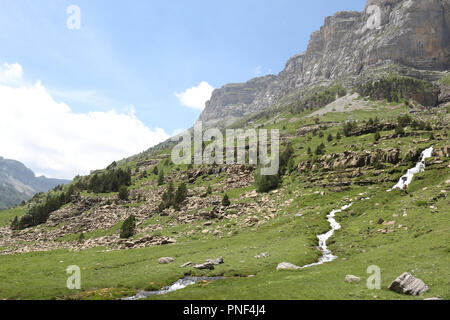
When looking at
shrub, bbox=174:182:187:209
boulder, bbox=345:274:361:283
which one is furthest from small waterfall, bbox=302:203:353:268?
shrub, bbox=174:182:187:209

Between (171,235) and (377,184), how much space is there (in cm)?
4989

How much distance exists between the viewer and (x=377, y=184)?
59.5 m

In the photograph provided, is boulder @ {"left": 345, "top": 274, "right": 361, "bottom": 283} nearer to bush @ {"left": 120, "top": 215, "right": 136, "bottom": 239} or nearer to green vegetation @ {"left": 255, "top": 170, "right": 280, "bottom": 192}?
bush @ {"left": 120, "top": 215, "right": 136, "bottom": 239}

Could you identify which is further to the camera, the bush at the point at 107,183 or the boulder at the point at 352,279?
the bush at the point at 107,183

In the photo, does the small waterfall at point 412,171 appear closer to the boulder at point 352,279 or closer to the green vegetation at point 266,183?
the green vegetation at point 266,183

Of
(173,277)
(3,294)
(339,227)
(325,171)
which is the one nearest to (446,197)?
(339,227)

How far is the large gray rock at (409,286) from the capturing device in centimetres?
1897

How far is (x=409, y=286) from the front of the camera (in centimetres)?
1942

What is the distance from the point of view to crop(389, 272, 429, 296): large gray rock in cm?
1897

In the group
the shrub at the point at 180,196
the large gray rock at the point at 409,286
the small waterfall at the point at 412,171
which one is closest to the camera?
the large gray rock at the point at 409,286

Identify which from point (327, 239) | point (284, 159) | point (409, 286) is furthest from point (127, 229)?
point (284, 159)

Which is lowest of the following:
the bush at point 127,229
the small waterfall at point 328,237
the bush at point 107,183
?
the bush at point 127,229

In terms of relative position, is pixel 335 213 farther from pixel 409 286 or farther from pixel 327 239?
pixel 409 286

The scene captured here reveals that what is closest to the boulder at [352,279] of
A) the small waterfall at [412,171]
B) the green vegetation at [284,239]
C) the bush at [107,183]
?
the green vegetation at [284,239]
